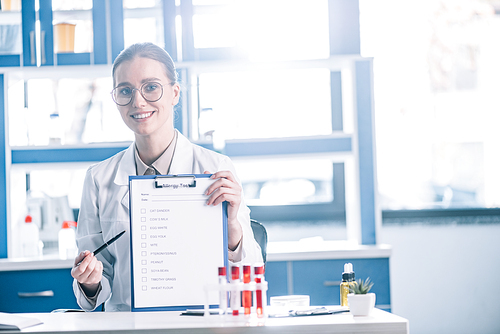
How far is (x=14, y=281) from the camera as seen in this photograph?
249cm

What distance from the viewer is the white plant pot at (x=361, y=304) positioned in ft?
3.91

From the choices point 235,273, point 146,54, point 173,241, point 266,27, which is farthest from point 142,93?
point 266,27

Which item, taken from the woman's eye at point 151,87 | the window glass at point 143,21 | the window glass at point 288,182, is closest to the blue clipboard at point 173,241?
the woman's eye at point 151,87

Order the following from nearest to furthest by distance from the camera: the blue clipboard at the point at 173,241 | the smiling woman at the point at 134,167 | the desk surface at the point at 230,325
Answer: the desk surface at the point at 230,325, the blue clipboard at the point at 173,241, the smiling woman at the point at 134,167

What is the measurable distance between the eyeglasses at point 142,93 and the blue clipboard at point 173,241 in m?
0.38

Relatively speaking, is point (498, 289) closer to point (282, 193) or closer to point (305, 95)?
point (282, 193)

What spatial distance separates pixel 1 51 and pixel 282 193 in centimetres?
186

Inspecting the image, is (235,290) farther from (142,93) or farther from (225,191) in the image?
(142,93)

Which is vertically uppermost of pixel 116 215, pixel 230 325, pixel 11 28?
pixel 11 28

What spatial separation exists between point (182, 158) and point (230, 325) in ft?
2.45

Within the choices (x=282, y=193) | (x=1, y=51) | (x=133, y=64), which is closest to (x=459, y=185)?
(x=282, y=193)

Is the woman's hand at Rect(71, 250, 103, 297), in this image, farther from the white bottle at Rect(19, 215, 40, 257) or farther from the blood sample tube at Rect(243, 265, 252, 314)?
the white bottle at Rect(19, 215, 40, 257)

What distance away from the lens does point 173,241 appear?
136cm

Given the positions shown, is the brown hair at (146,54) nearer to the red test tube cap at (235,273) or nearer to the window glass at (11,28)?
the red test tube cap at (235,273)
